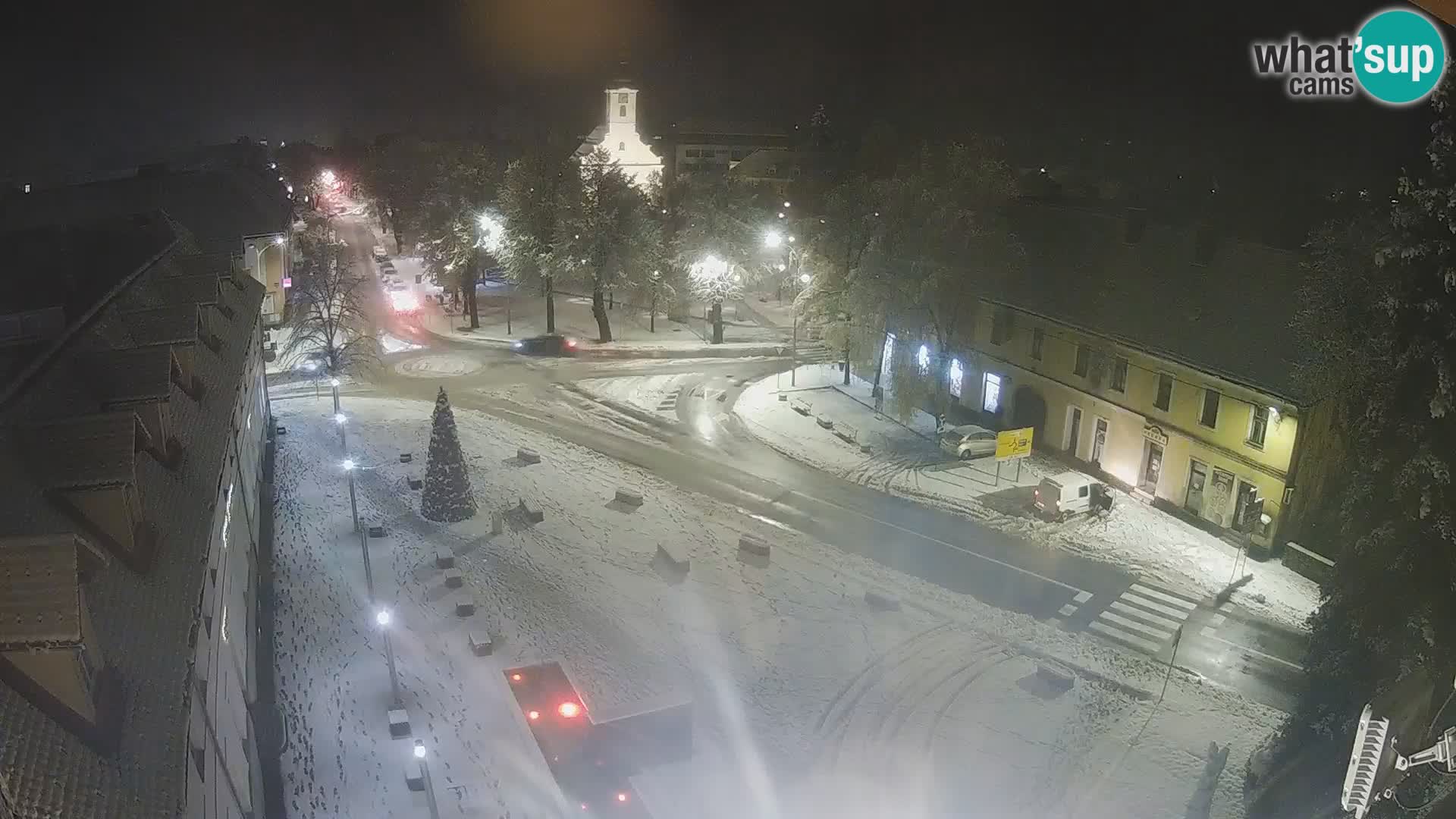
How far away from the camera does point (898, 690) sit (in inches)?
898

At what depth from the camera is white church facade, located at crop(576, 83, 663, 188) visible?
81938mm

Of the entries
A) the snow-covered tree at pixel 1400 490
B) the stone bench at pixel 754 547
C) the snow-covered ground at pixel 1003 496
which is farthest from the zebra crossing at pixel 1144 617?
the stone bench at pixel 754 547

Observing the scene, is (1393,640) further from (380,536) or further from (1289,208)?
(1289,208)

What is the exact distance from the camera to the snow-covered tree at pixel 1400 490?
50.6 ft

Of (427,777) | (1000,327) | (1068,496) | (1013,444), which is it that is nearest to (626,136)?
(1000,327)

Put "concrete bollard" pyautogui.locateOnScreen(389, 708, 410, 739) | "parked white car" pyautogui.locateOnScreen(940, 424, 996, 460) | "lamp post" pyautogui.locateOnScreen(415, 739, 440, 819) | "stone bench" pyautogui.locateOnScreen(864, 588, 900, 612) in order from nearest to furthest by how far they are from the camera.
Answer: "lamp post" pyautogui.locateOnScreen(415, 739, 440, 819)
"concrete bollard" pyautogui.locateOnScreen(389, 708, 410, 739)
"stone bench" pyautogui.locateOnScreen(864, 588, 900, 612)
"parked white car" pyautogui.locateOnScreen(940, 424, 996, 460)

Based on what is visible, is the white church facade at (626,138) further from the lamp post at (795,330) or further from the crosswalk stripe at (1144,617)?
the crosswalk stripe at (1144,617)

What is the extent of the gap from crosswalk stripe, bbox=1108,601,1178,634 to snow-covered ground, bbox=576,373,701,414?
21.2 m

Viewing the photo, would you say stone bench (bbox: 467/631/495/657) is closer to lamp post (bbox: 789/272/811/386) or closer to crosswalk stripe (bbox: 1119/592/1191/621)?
crosswalk stripe (bbox: 1119/592/1191/621)

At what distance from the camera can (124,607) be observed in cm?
1130

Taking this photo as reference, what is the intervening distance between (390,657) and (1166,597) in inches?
822

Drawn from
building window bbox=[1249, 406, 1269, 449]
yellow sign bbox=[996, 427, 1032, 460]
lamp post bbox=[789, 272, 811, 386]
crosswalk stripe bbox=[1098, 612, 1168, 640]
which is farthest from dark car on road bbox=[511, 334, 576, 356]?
building window bbox=[1249, 406, 1269, 449]

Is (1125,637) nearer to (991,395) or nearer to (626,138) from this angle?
(991,395)

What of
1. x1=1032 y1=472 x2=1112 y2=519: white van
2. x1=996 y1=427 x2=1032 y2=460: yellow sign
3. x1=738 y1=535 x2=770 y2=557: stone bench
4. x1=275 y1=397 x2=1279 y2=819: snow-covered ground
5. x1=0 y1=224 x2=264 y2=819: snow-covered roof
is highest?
x1=0 y1=224 x2=264 y2=819: snow-covered roof
